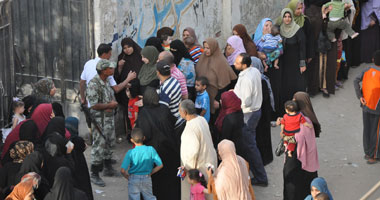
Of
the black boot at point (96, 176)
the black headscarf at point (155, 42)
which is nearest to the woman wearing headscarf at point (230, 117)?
the black boot at point (96, 176)

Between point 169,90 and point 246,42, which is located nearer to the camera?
point 169,90

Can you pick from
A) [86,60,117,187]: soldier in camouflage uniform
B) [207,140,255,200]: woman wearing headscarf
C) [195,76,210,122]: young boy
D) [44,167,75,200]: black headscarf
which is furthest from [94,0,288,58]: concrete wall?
[44,167,75,200]: black headscarf

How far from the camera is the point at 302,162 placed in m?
7.75

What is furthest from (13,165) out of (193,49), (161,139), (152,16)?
(152,16)

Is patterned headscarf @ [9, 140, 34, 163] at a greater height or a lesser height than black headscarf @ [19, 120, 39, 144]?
lesser

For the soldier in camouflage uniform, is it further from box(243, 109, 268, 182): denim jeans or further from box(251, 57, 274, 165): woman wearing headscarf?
box(251, 57, 274, 165): woman wearing headscarf

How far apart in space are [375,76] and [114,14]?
384 centimetres

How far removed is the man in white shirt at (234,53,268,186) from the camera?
8797mm

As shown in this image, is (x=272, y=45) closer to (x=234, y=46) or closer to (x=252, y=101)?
(x=234, y=46)

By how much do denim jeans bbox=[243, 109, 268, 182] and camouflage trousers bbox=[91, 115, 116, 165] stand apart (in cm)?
172

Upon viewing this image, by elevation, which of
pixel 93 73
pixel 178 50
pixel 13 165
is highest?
pixel 178 50

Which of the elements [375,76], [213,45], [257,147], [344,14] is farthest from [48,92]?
[344,14]

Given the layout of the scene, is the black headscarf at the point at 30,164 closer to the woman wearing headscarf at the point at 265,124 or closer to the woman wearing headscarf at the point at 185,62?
the woman wearing headscarf at the point at 185,62

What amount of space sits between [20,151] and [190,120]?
6.06ft
